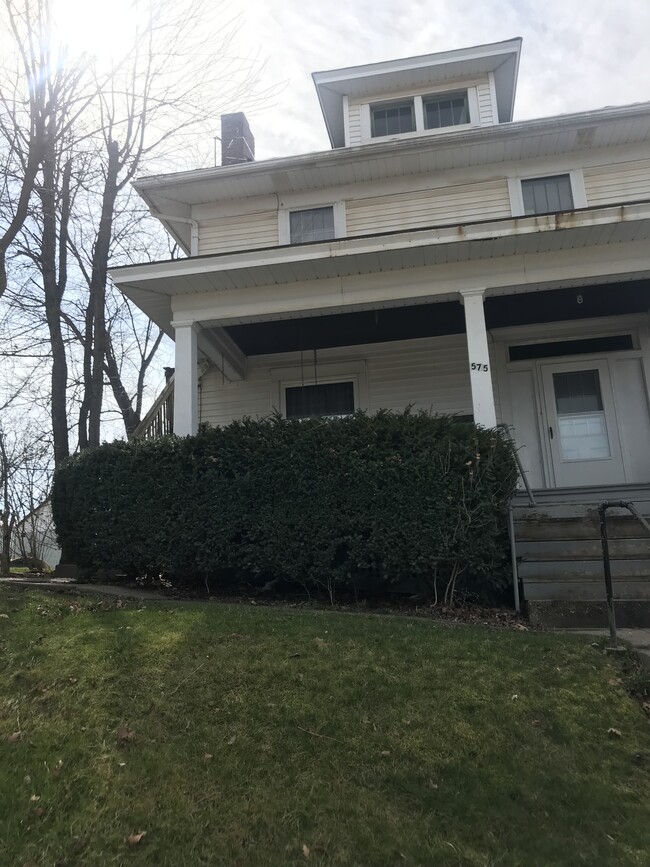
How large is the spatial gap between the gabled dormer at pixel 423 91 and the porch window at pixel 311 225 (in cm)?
210

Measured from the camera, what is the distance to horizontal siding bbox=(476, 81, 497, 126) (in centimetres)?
1095

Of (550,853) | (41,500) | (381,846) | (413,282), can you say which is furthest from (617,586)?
(41,500)

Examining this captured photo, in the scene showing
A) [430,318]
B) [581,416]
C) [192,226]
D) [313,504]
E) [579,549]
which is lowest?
[579,549]

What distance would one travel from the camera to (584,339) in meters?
9.78

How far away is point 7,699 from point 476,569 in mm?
3993

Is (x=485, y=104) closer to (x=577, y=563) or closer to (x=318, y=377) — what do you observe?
(x=318, y=377)

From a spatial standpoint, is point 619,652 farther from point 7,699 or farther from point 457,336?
point 457,336

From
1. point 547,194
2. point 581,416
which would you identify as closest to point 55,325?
point 547,194

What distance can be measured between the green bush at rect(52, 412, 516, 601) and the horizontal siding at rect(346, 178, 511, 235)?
199 inches

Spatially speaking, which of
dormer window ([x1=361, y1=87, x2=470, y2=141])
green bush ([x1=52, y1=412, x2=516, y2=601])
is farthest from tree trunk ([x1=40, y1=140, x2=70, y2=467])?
dormer window ([x1=361, y1=87, x2=470, y2=141])

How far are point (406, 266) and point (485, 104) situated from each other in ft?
17.2

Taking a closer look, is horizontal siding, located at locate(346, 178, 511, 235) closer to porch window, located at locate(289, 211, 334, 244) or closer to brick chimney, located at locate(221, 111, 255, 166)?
porch window, located at locate(289, 211, 334, 244)

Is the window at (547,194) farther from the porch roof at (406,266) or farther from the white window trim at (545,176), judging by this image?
the porch roof at (406,266)

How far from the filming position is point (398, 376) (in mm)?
10484
